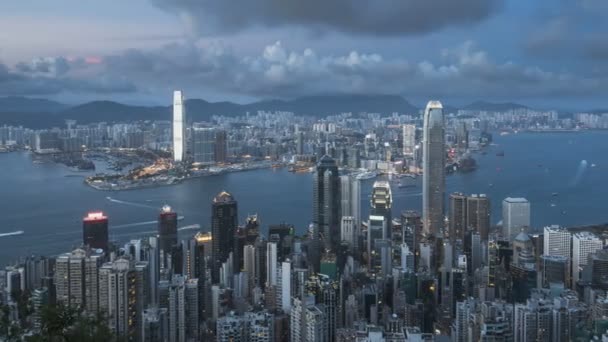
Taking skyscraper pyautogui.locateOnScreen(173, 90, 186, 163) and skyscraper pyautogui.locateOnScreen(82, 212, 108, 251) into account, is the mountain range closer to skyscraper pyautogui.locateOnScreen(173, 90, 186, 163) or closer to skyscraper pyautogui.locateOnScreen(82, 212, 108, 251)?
skyscraper pyautogui.locateOnScreen(173, 90, 186, 163)

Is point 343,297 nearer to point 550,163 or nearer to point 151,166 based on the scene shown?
point 151,166

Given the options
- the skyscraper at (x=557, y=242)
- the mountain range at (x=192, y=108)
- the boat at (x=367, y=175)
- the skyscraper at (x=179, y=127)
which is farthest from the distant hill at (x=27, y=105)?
the skyscraper at (x=557, y=242)

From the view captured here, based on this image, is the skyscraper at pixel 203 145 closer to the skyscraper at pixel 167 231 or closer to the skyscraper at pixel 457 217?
the skyscraper at pixel 167 231

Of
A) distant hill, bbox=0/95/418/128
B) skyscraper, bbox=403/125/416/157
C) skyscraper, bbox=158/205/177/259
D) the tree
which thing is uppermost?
distant hill, bbox=0/95/418/128

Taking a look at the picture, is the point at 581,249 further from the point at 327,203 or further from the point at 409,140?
the point at 409,140

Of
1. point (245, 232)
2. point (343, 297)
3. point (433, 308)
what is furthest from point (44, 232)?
point (433, 308)

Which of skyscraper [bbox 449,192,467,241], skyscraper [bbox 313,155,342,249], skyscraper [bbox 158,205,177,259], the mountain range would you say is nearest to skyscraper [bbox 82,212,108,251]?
skyscraper [bbox 158,205,177,259]

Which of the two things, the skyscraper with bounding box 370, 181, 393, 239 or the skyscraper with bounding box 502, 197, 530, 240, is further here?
the skyscraper with bounding box 370, 181, 393, 239
